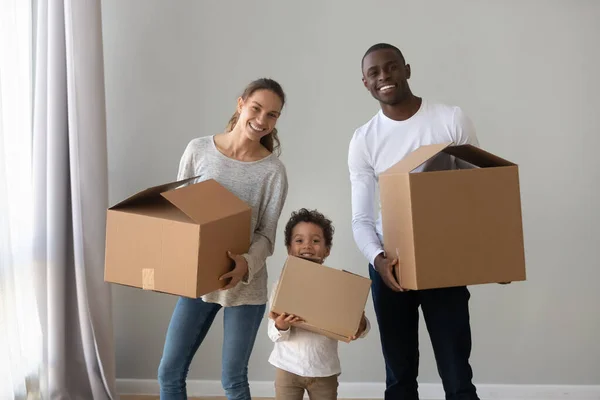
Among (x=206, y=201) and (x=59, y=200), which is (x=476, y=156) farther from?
(x=59, y=200)

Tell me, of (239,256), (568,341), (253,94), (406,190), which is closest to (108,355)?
(239,256)

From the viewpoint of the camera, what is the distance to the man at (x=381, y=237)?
59.1 inches

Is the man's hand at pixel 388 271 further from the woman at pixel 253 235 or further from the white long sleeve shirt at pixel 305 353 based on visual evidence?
the woman at pixel 253 235

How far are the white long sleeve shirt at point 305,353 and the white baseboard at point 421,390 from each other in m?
0.96

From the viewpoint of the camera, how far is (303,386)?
165 cm

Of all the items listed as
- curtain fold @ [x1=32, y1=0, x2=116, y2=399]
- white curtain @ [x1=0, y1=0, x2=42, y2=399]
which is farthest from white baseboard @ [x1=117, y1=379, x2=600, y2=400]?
white curtain @ [x1=0, y1=0, x2=42, y2=399]

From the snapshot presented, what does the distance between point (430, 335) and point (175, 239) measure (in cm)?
70

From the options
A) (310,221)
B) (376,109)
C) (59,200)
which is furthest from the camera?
(376,109)

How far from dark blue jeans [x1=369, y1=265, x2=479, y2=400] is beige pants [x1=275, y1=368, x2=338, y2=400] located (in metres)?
0.16

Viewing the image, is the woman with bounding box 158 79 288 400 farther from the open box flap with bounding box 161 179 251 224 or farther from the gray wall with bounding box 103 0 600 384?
the gray wall with bounding box 103 0 600 384

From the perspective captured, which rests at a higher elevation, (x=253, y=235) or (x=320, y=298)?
(x=253, y=235)

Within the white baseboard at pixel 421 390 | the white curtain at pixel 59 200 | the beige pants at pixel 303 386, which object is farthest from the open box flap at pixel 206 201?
the white baseboard at pixel 421 390

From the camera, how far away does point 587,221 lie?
243cm

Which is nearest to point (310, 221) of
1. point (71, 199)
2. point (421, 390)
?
point (71, 199)
